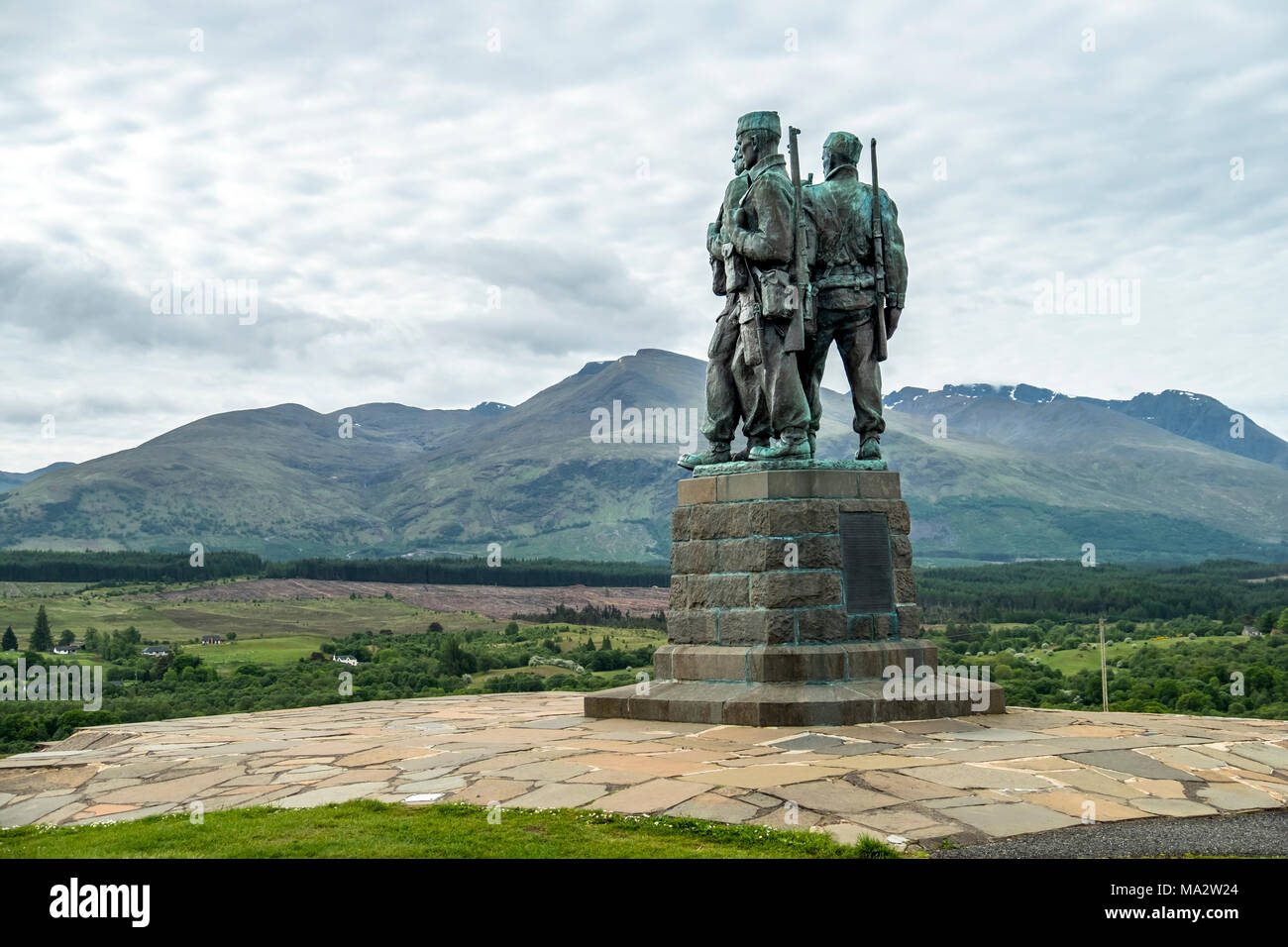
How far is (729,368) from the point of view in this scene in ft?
42.8

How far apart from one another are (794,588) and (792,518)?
712 millimetres

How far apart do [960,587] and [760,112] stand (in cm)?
10906

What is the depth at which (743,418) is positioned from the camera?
13109 millimetres

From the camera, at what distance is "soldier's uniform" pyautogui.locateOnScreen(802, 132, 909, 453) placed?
1240 centimetres

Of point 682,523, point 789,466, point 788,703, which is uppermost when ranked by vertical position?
point 789,466

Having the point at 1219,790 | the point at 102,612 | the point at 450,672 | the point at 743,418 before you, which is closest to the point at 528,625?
the point at 102,612

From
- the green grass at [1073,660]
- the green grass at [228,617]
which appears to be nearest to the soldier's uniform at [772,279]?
the green grass at [1073,660]

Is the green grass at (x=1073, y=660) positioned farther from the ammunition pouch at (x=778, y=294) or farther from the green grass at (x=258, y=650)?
the green grass at (x=258, y=650)

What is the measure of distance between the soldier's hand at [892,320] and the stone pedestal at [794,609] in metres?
1.64

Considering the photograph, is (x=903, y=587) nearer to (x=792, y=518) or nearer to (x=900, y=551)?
(x=900, y=551)

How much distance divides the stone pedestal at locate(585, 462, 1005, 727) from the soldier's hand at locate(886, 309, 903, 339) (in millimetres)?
1640

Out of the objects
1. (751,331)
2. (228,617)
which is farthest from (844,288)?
(228,617)

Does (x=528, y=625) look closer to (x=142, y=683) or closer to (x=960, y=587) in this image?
(x=142, y=683)

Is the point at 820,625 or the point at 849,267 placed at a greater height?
the point at 849,267
